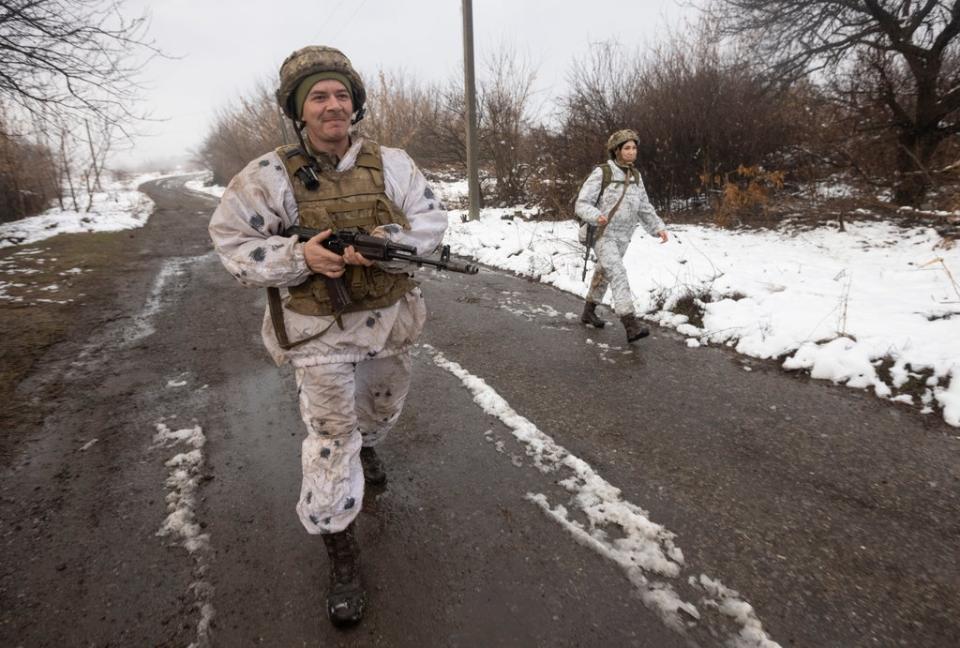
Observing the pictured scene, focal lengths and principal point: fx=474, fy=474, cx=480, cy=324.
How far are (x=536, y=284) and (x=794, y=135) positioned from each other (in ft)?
23.1

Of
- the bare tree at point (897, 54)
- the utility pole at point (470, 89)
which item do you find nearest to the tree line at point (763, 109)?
the bare tree at point (897, 54)

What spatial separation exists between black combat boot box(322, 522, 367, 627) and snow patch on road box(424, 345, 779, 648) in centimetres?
99

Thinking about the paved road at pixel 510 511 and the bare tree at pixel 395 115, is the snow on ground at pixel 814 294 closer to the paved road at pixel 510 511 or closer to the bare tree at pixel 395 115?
the paved road at pixel 510 511

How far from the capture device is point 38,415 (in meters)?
3.71

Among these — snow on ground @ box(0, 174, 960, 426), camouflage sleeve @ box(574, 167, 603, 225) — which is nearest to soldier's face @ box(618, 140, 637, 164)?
camouflage sleeve @ box(574, 167, 603, 225)

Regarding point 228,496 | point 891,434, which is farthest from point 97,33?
point 891,434

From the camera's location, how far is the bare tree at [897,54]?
7.90 meters

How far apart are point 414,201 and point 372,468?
1.54 meters

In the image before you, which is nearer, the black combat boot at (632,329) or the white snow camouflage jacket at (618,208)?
the black combat boot at (632,329)

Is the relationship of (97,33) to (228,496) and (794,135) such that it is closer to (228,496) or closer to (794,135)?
(228,496)

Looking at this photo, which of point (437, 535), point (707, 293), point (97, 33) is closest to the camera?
point (437, 535)

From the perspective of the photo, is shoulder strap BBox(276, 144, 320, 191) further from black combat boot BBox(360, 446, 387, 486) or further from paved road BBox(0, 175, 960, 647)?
paved road BBox(0, 175, 960, 647)

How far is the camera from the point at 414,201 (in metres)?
2.28

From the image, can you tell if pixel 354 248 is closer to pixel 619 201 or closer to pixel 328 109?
pixel 328 109
